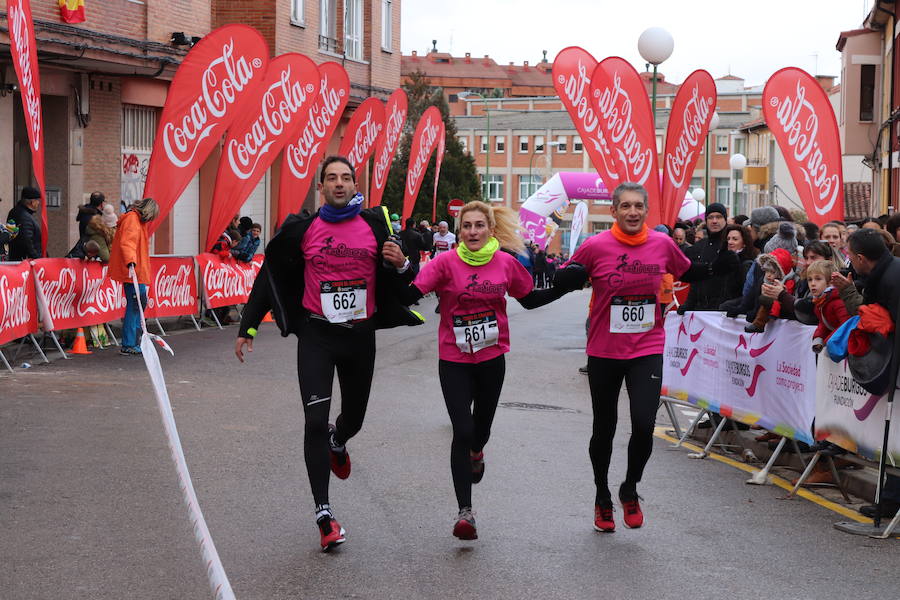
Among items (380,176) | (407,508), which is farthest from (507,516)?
(380,176)

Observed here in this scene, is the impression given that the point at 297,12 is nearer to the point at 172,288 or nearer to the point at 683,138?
the point at 172,288

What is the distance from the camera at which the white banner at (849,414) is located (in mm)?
8180

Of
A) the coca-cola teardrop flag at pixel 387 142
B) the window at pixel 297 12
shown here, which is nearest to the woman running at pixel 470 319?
the coca-cola teardrop flag at pixel 387 142

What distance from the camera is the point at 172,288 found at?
19656mm

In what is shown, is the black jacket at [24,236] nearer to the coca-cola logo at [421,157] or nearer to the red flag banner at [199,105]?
the red flag banner at [199,105]

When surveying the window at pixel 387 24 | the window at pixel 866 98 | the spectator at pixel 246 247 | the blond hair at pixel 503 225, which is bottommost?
the spectator at pixel 246 247

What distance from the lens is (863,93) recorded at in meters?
36.5

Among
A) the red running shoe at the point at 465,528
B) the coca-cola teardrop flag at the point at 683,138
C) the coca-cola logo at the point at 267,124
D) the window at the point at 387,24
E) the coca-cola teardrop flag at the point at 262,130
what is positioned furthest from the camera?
the window at the point at 387,24

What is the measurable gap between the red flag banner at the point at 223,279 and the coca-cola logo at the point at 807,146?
9505 mm

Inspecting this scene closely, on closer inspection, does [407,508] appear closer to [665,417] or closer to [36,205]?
[665,417]

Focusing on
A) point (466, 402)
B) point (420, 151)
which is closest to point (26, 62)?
point (466, 402)

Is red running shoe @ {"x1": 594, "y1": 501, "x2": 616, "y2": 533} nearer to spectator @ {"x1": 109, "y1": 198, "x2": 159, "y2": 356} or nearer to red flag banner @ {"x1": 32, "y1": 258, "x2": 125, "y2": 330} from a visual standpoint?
red flag banner @ {"x1": 32, "y1": 258, "x2": 125, "y2": 330}

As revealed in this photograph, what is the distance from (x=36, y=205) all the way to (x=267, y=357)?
3.80 meters

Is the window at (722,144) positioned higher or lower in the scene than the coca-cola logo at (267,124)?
higher
